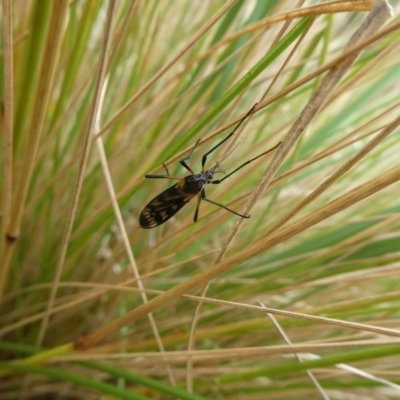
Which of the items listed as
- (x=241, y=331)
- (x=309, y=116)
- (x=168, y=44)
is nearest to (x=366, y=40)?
(x=309, y=116)

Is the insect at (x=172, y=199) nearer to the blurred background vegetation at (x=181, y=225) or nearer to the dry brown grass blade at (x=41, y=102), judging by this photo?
the blurred background vegetation at (x=181, y=225)

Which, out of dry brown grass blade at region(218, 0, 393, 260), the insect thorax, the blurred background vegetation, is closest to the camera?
dry brown grass blade at region(218, 0, 393, 260)

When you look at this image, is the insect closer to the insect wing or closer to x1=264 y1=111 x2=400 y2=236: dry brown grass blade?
the insect wing

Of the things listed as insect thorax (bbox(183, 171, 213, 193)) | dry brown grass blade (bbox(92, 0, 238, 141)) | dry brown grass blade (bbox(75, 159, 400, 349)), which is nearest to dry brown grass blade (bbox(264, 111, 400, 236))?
dry brown grass blade (bbox(75, 159, 400, 349))

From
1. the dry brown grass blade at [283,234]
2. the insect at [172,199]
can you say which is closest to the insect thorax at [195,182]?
the insect at [172,199]

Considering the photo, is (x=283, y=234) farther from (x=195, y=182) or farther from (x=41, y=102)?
(x=195, y=182)

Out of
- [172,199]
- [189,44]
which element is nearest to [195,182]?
[172,199]
